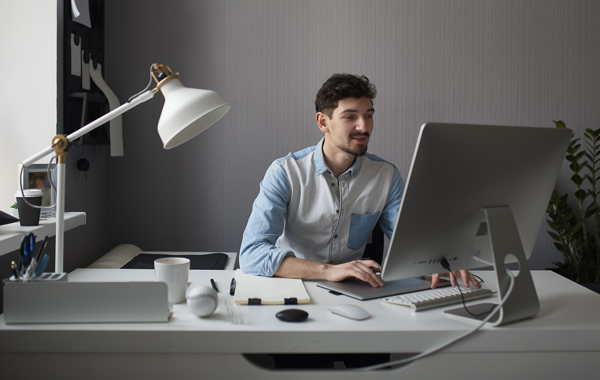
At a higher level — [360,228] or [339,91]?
[339,91]

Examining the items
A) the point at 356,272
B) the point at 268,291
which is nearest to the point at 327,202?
the point at 356,272

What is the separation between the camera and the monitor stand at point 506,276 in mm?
1170

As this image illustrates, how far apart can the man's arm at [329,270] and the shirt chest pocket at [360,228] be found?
40cm

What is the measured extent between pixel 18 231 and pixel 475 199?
127 cm

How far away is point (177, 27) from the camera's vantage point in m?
2.75

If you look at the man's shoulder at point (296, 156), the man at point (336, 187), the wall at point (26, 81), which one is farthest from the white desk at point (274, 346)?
the wall at point (26, 81)

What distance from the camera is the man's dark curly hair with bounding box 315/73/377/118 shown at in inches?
74.3

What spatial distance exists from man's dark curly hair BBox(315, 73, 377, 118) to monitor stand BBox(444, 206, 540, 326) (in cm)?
83

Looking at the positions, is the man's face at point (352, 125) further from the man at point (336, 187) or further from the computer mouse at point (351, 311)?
the computer mouse at point (351, 311)

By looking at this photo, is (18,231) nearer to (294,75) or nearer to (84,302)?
(84,302)

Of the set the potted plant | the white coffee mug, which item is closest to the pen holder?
the white coffee mug

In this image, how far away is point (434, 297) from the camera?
1292 millimetres

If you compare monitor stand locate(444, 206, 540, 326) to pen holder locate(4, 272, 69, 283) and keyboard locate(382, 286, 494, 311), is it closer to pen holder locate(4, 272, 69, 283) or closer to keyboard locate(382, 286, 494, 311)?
keyboard locate(382, 286, 494, 311)

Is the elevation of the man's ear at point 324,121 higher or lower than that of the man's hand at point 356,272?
higher
